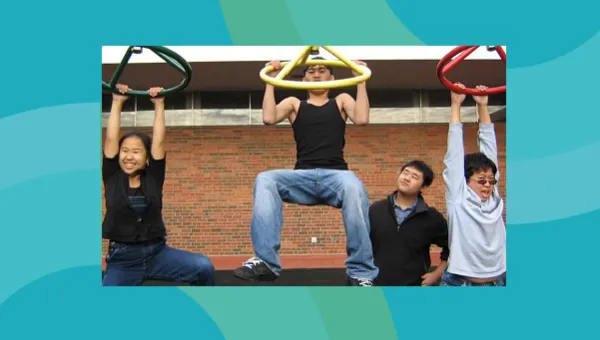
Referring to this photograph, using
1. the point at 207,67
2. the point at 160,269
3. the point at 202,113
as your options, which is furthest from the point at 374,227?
the point at 202,113

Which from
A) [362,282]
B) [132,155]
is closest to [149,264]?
[132,155]

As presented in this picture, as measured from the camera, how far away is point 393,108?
7914mm

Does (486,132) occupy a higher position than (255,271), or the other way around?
(486,132)

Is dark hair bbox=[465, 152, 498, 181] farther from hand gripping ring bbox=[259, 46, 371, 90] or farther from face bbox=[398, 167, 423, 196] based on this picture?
hand gripping ring bbox=[259, 46, 371, 90]

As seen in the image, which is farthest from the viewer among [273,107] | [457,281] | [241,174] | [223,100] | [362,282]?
A: [241,174]

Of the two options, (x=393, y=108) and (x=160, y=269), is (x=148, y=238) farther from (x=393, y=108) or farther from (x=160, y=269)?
(x=393, y=108)

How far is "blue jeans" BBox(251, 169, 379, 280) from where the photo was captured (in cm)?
334

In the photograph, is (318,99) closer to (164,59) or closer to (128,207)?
(164,59)

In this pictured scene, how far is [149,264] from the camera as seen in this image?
3.63m

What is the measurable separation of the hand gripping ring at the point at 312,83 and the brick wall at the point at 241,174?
516cm

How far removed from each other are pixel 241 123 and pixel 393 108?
2.18 metres

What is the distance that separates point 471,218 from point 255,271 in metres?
1.49

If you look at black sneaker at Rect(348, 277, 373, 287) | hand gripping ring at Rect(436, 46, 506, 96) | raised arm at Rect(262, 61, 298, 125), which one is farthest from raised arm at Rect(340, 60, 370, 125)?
black sneaker at Rect(348, 277, 373, 287)

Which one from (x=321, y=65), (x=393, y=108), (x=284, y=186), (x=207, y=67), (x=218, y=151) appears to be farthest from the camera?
(x=218, y=151)
